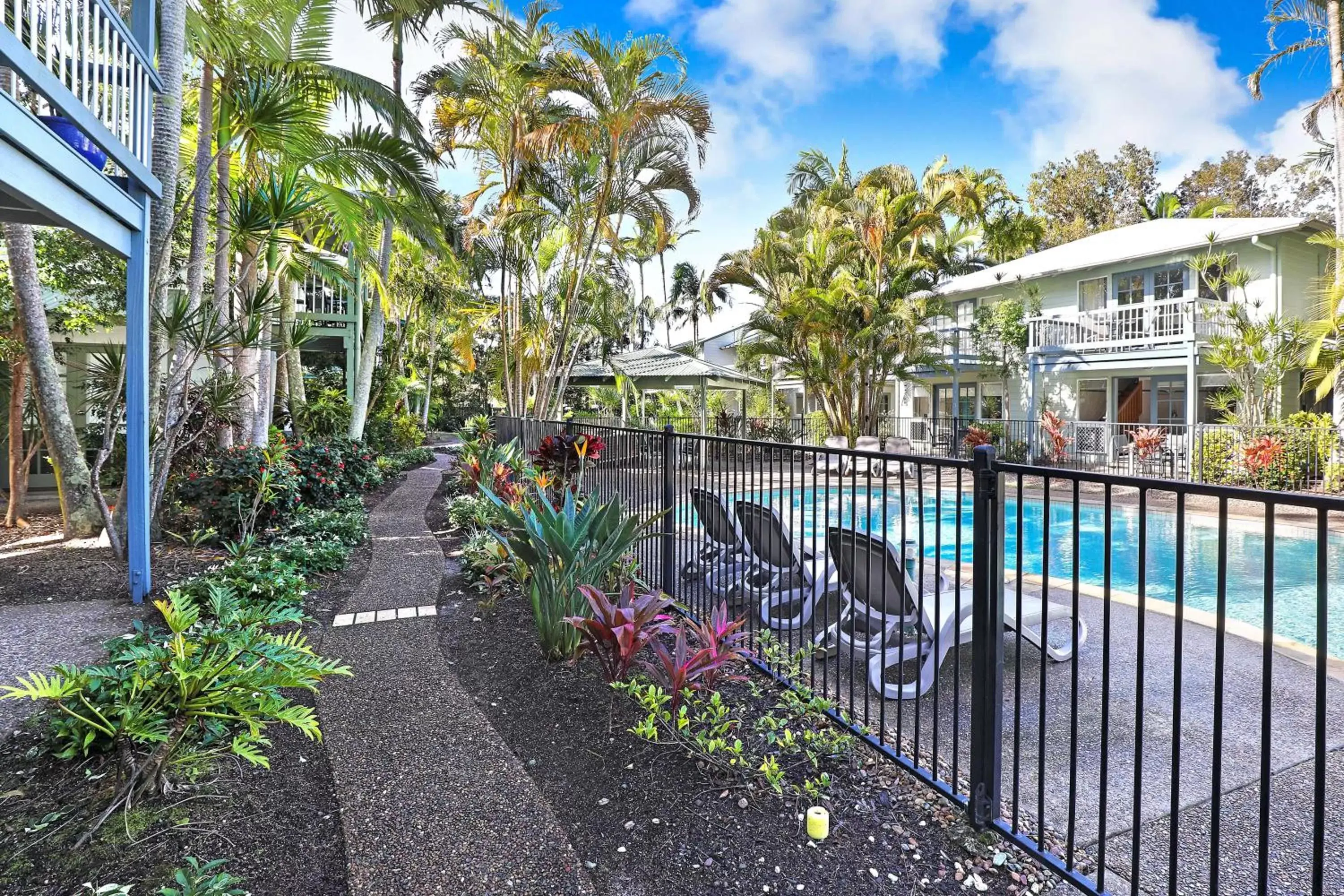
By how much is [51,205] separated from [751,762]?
452 centimetres

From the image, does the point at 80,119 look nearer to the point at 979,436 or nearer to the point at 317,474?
the point at 317,474

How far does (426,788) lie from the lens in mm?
2502

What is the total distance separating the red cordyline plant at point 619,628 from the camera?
10.1 ft

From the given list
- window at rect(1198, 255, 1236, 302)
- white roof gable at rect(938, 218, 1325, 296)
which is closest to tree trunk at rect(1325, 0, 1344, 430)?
white roof gable at rect(938, 218, 1325, 296)

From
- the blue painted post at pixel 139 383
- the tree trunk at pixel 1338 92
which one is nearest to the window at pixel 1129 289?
the tree trunk at pixel 1338 92

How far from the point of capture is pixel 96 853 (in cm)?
203

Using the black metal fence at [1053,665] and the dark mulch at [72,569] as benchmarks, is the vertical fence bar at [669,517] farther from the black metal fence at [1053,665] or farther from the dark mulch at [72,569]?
the dark mulch at [72,569]

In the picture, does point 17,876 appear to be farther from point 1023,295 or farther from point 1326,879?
point 1023,295

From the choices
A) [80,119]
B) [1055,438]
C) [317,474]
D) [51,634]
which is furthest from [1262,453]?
[51,634]

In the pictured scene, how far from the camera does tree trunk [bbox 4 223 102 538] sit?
5.87 metres

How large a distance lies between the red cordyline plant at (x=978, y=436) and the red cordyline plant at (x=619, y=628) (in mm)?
13361

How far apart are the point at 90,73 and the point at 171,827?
4.99 metres

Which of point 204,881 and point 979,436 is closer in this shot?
point 204,881

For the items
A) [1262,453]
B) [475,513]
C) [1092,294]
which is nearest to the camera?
[475,513]
